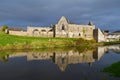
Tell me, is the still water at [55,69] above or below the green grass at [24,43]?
below

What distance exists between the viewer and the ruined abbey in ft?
317

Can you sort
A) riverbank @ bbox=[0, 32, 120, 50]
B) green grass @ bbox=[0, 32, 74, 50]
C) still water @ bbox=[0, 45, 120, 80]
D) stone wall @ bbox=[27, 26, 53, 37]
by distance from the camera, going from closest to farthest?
still water @ bbox=[0, 45, 120, 80] < green grass @ bbox=[0, 32, 74, 50] < riverbank @ bbox=[0, 32, 120, 50] < stone wall @ bbox=[27, 26, 53, 37]

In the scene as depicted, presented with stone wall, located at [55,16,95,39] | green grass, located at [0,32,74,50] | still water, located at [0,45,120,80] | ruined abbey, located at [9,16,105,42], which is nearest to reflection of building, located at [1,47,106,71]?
still water, located at [0,45,120,80]

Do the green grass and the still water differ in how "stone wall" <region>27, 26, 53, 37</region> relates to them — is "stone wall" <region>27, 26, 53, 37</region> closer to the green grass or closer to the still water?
the green grass

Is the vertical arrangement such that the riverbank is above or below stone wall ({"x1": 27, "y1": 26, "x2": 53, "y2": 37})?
below

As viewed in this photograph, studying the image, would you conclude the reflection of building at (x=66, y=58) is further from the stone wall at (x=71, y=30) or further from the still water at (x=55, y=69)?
the stone wall at (x=71, y=30)

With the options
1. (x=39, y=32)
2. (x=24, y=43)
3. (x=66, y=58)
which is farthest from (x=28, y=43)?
(x=66, y=58)

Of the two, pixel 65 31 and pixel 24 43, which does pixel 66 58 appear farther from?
pixel 65 31

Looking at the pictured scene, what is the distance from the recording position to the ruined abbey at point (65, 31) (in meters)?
96.7

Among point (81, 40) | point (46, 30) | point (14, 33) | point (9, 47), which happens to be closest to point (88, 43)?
point (81, 40)

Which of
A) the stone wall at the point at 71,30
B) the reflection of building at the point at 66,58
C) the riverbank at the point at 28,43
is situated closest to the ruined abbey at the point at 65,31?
the stone wall at the point at 71,30

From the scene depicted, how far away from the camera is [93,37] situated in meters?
108

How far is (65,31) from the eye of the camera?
335ft

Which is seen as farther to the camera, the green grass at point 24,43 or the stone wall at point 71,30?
the stone wall at point 71,30
